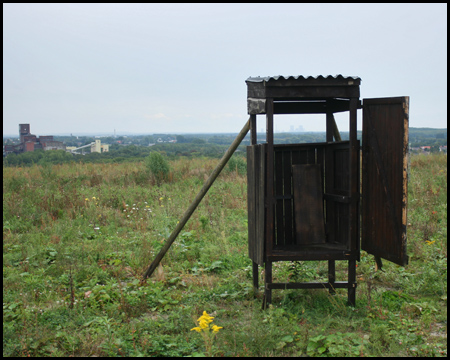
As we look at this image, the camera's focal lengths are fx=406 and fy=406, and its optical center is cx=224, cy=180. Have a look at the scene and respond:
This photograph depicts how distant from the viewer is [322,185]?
223 inches

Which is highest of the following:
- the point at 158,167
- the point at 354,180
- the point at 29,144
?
the point at 29,144

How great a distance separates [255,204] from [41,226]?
213 inches

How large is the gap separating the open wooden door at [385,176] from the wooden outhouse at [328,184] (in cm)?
1

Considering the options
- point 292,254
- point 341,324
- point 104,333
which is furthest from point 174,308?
point 341,324

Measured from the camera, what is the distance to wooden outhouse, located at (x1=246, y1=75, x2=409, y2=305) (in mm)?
4809

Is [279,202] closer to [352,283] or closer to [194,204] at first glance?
[194,204]

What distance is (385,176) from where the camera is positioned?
16.2 ft

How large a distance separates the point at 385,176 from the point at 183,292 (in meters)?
3.07

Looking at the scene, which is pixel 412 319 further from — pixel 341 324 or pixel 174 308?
pixel 174 308

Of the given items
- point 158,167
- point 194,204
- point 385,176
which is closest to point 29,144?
point 158,167

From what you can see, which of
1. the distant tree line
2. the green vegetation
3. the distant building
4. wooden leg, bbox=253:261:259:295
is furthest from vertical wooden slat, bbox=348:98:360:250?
the distant building

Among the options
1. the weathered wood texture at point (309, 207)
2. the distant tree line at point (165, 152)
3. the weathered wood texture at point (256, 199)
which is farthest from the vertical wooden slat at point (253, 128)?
the distant tree line at point (165, 152)

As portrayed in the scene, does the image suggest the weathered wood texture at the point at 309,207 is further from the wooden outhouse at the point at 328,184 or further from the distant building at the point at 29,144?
the distant building at the point at 29,144

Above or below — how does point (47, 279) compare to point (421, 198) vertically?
below
